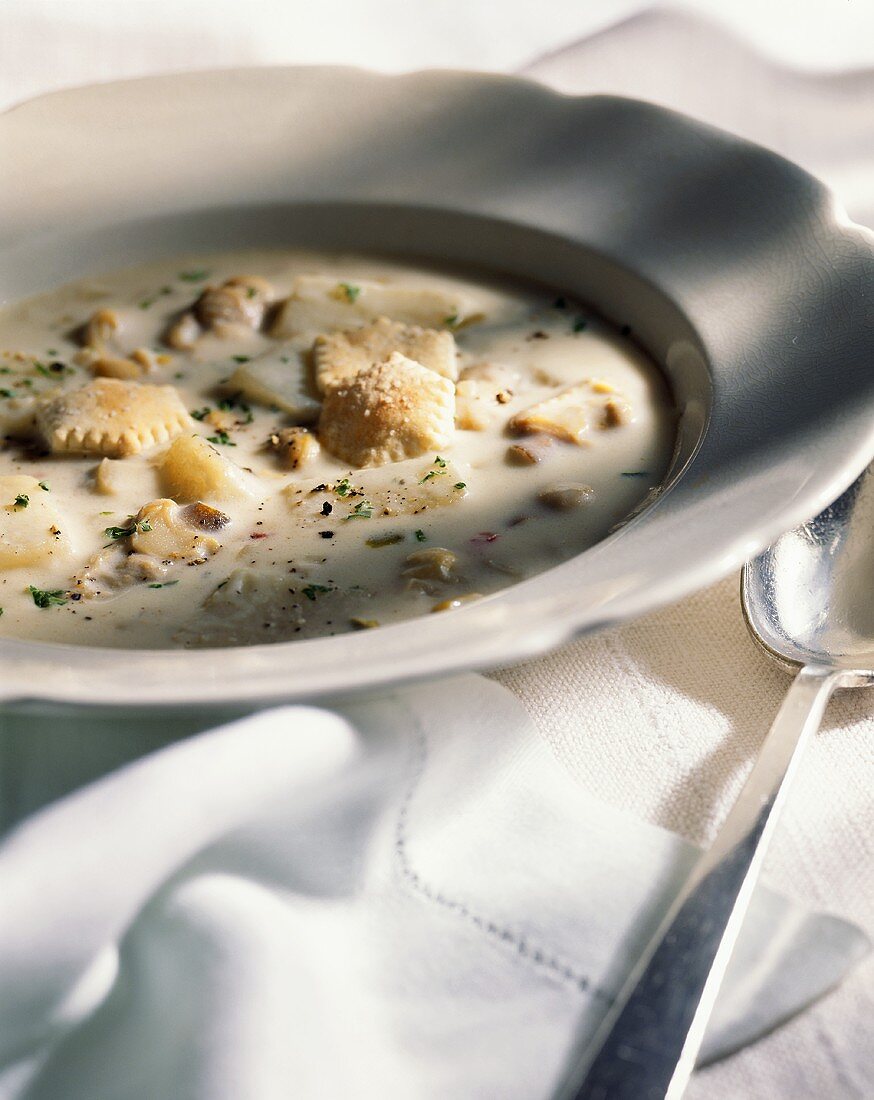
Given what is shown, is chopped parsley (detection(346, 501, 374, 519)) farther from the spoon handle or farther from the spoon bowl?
the spoon handle

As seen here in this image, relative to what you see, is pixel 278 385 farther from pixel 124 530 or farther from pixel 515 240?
pixel 515 240

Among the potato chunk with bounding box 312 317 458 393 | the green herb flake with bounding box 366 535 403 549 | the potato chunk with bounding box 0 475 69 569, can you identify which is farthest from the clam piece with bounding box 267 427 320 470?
the potato chunk with bounding box 0 475 69 569

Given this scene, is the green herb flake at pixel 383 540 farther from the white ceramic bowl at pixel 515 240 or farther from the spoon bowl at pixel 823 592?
the spoon bowl at pixel 823 592

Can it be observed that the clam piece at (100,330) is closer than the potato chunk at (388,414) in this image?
No

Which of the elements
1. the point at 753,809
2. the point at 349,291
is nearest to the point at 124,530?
the point at 349,291

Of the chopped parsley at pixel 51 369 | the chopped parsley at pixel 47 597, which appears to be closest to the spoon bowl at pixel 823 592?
the chopped parsley at pixel 47 597
